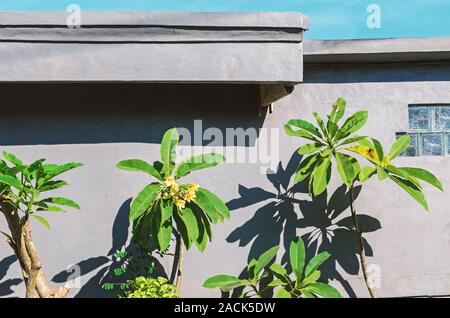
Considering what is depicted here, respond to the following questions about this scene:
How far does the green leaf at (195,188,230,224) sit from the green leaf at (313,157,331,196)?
2.17ft

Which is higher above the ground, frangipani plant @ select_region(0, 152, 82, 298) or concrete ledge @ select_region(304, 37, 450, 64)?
concrete ledge @ select_region(304, 37, 450, 64)

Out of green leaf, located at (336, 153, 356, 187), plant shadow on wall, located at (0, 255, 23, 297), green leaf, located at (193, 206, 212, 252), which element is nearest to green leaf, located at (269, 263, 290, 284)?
green leaf, located at (193, 206, 212, 252)

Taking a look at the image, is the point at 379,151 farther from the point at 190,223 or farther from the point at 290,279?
the point at 190,223

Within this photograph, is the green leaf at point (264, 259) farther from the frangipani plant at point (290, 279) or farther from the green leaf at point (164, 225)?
the green leaf at point (164, 225)

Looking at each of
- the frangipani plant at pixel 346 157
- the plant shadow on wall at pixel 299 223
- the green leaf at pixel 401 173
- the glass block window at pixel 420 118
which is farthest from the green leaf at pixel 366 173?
the glass block window at pixel 420 118

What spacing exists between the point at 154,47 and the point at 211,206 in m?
1.17

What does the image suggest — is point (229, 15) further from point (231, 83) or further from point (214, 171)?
point (214, 171)

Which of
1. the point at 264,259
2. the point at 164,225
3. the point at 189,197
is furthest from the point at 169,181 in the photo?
the point at 264,259

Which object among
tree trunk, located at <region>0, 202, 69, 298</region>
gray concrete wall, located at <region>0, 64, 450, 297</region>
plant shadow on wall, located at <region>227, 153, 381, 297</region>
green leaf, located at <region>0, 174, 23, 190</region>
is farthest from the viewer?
plant shadow on wall, located at <region>227, 153, 381, 297</region>

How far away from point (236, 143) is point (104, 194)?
42.6 inches

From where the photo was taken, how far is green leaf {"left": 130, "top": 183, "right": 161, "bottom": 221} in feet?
13.3

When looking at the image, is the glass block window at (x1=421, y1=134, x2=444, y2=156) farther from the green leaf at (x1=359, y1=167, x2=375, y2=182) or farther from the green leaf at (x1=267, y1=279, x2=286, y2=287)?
the green leaf at (x1=267, y1=279, x2=286, y2=287)

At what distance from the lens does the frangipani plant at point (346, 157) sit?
4.32 meters

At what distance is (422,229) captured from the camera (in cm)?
491
